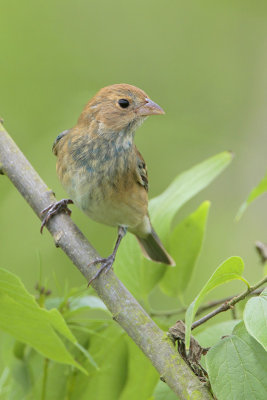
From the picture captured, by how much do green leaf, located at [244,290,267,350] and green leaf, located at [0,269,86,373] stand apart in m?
0.63

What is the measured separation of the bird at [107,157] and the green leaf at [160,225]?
2.22 ft

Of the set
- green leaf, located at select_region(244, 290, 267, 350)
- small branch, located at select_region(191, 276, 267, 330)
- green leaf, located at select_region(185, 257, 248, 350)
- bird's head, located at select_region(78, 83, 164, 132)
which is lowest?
small branch, located at select_region(191, 276, 267, 330)

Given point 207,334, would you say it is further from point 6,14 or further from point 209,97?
point 209,97

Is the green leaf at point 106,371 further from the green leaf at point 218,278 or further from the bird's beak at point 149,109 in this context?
the bird's beak at point 149,109

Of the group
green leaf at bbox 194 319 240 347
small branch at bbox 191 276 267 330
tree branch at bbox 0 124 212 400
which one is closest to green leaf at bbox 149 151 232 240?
tree branch at bbox 0 124 212 400

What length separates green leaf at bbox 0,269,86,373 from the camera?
1.76 m

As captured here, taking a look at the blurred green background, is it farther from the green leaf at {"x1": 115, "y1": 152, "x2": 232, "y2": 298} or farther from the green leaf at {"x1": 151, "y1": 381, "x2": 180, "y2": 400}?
the green leaf at {"x1": 151, "y1": 381, "x2": 180, "y2": 400}

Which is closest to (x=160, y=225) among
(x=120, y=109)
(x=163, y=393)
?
(x=163, y=393)

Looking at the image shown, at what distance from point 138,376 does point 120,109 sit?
5.64 ft

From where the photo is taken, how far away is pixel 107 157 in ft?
10.9

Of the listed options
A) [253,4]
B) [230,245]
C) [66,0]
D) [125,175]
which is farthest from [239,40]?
[125,175]

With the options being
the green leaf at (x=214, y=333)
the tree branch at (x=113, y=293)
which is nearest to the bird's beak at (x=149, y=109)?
the tree branch at (x=113, y=293)

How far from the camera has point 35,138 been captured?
545 centimetres

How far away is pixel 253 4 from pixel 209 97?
137 cm
